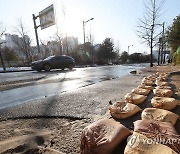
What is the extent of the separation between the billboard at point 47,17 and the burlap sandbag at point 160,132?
19775 millimetres

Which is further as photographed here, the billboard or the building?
the building

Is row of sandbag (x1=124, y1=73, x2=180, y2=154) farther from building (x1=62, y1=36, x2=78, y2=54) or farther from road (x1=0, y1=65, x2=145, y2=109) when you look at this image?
building (x1=62, y1=36, x2=78, y2=54)

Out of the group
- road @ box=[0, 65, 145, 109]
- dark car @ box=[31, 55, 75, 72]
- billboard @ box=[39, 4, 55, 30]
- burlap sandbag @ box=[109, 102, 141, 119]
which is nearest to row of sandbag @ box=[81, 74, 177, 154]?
burlap sandbag @ box=[109, 102, 141, 119]

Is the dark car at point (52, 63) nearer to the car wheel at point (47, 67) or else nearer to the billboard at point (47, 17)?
the car wheel at point (47, 67)

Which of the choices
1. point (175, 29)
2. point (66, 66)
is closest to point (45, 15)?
point (66, 66)

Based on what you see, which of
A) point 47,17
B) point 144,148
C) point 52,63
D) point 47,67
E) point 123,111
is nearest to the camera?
point 144,148

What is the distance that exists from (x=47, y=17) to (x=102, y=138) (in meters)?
20.3

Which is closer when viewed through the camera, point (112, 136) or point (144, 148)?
point (144, 148)

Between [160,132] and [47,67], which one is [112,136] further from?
[47,67]

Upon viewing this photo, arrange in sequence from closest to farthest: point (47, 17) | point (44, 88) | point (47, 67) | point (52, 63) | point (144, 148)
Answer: point (144, 148) < point (44, 88) < point (47, 67) < point (52, 63) < point (47, 17)

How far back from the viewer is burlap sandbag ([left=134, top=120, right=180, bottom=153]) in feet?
5.10

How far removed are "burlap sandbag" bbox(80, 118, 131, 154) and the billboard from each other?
64.5ft

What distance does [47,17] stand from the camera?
2022 centimetres

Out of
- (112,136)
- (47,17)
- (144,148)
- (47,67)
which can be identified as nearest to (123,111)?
(112,136)
